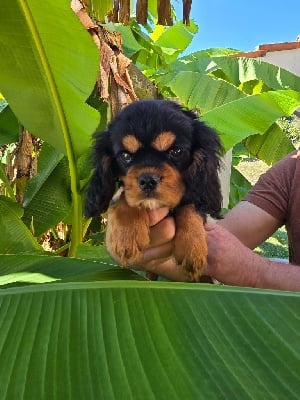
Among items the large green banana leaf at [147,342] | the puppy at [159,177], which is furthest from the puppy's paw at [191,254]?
the large green banana leaf at [147,342]

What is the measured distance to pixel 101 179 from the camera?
1.35 metres

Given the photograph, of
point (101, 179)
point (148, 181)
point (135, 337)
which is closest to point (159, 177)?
point (148, 181)

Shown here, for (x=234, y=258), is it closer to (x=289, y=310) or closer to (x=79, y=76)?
(x=289, y=310)

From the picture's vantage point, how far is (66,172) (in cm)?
245

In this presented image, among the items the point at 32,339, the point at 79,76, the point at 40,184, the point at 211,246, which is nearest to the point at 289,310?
the point at 32,339

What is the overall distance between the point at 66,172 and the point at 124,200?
1290mm

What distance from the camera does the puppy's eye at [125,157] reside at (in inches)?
47.6

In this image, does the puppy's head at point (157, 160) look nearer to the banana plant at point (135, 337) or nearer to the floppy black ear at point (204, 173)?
the floppy black ear at point (204, 173)

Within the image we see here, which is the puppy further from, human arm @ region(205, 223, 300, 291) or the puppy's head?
human arm @ region(205, 223, 300, 291)

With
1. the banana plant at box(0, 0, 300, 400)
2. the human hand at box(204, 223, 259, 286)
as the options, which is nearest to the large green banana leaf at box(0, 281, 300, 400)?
the banana plant at box(0, 0, 300, 400)

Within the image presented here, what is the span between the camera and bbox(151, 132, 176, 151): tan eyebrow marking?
118 centimetres

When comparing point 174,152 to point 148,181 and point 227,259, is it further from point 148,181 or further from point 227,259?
point 227,259

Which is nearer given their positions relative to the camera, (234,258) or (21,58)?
(234,258)

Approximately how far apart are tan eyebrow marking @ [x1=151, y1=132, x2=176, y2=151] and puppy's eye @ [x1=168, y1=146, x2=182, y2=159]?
0.8 inches
